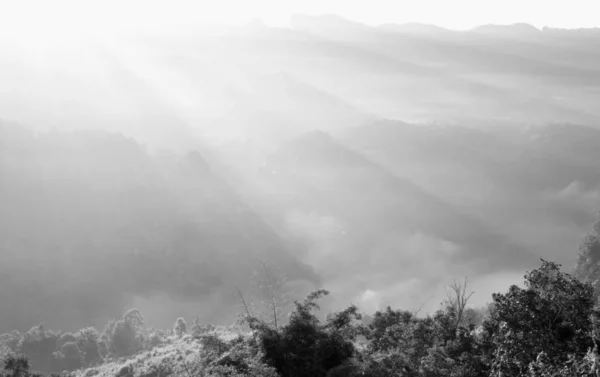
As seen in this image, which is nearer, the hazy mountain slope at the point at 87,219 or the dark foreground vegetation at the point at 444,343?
the dark foreground vegetation at the point at 444,343

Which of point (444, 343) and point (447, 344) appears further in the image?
point (444, 343)

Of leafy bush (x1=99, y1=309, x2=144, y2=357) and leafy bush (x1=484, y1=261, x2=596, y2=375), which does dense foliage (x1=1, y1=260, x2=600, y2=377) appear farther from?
leafy bush (x1=99, y1=309, x2=144, y2=357)

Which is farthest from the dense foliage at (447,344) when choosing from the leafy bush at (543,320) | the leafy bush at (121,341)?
the leafy bush at (121,341)

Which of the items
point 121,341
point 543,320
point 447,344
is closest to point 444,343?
point 447,344

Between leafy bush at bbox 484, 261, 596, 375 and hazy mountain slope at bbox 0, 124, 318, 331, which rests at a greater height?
hazy mountain slope at bbox 0, 124, 318, 331

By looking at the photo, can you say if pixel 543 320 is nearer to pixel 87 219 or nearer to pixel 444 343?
pixel 444 343

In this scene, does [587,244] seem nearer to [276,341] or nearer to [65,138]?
[276,341]

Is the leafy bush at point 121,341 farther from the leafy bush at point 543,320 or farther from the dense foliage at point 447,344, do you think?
the leafy bush at point 543,320

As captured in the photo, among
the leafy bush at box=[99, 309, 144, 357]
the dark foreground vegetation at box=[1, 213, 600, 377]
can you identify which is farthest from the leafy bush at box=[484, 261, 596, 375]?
the leafy bush at box=[99, 309, 144, 357]

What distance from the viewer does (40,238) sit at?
497 feet

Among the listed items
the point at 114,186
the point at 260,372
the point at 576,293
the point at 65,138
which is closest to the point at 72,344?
the point at 260,372

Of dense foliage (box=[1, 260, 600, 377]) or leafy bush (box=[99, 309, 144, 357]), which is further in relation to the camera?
leafy bush (box=[99, 309, 144, 357])

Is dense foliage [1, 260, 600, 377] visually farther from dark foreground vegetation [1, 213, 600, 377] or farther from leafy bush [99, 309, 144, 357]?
leafy bush [99, 309, 144, 357]

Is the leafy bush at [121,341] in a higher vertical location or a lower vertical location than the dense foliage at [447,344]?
higher
